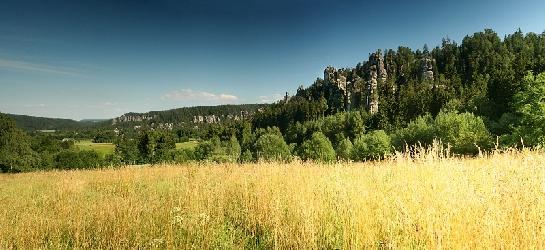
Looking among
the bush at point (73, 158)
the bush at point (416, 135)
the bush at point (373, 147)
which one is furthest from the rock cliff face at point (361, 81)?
the bush at point (73, 158)

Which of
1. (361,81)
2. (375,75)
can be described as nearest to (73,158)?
(361,81)

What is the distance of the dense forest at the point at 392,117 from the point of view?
47.5 m

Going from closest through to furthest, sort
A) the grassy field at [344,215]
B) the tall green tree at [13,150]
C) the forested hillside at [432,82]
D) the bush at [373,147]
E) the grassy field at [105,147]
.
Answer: the grassy field at [344,215]
the bush at [373,147]
the tall green tree at [13,150]
the forested hillside at [432,82]
the grassy field at [105,147]

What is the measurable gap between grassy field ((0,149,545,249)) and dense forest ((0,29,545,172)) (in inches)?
50.2

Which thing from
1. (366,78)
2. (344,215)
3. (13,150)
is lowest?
(13,150)

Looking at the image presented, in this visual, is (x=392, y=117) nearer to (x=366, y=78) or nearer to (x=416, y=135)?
(x=416, y=135)

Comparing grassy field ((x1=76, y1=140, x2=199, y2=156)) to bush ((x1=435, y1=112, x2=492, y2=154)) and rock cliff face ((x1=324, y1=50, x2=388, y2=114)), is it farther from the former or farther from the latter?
bush ((x1=435, y1=112, x2=492, y2=154))

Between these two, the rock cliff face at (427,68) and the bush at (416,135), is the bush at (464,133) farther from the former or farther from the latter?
the rock cliff face at (427,68)

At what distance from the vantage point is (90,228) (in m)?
6.48

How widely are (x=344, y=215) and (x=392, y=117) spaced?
105866mm

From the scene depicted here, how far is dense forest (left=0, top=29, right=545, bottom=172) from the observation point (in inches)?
1871

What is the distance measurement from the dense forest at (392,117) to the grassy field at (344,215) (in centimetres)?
127

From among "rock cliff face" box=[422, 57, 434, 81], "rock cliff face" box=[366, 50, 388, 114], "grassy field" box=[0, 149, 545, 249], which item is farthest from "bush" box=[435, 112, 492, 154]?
"rock cliff face" box=[422, 57, 434, 81]

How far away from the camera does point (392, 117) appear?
4139 inches
